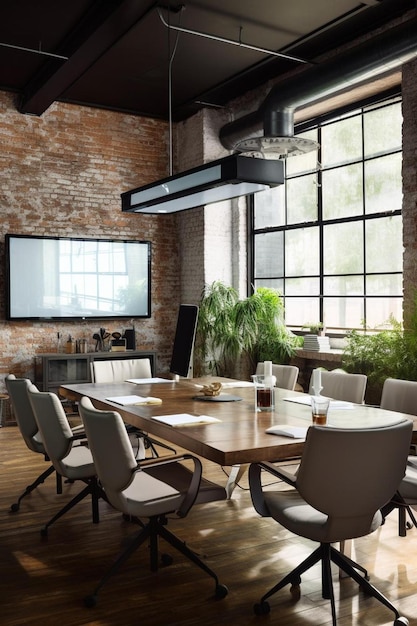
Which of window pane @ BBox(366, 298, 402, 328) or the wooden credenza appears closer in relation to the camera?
window pane @ BBox(366, 298, 402, 328)

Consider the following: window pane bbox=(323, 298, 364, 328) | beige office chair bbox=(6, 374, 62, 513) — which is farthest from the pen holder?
window pane bbox=(323, 298, 364, 328)

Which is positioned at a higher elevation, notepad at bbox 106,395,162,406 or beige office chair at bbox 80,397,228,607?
notepad at bbox 106,395,162,406

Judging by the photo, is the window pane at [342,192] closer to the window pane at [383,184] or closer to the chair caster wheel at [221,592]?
the window pane at [383,184]

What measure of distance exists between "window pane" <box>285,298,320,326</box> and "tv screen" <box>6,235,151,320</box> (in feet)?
6.34

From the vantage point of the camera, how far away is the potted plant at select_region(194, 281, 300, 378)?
7641 millimetres

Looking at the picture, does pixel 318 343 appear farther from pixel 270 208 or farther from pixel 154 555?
pixel 154 555

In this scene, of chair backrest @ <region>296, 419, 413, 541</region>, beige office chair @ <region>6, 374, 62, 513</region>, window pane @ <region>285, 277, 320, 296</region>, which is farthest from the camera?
window pane @ <region>285, 277, 320, 296</region>

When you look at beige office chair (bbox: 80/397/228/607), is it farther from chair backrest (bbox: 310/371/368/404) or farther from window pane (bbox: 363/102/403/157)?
window pane (bbox: 363/102/403/157)

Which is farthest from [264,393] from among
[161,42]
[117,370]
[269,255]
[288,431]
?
[269,255]

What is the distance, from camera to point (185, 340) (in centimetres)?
527

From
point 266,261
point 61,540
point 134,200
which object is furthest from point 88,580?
point 266,261

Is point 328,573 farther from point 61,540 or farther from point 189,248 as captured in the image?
point 189,248

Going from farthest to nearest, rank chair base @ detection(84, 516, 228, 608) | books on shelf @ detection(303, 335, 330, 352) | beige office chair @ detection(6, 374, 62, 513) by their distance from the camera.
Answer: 1. books on shelf @ detection(303, 335, 330, 352)
2. beige office chair @ detection(6, 374, 62, 513)
3. chair base @ detection(84, 516, 228, 608)

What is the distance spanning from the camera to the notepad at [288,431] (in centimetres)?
314
